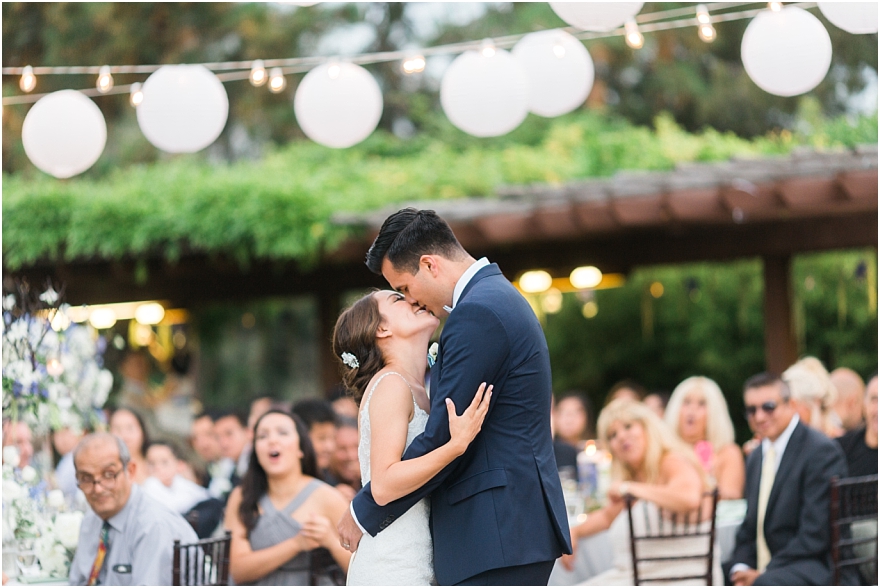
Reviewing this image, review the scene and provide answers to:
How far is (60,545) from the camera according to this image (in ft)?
13.5

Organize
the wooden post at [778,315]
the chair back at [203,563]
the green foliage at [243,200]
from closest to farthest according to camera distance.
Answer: the chair back at [203,563]
the wooden post at [778,315]
the green foliage at [243,200]

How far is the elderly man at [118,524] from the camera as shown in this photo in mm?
3746

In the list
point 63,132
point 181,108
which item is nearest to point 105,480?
point 181,108

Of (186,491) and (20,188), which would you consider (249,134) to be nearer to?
(20,188)

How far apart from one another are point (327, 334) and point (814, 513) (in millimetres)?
6350

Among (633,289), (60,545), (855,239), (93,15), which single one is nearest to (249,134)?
(93,15)

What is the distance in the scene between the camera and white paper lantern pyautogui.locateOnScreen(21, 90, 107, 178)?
5.35 metres

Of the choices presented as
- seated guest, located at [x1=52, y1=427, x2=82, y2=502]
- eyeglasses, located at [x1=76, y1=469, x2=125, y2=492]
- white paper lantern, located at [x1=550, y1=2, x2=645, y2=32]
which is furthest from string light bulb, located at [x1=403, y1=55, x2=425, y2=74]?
eyeglasses, located at [x1=76, y1=469, x2=125, y2=492]

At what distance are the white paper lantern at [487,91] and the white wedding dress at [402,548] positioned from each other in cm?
281

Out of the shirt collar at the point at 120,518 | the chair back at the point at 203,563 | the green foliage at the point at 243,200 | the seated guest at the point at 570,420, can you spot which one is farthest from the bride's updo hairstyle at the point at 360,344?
the green foliage at the point at 243,200

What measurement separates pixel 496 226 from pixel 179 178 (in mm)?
3238

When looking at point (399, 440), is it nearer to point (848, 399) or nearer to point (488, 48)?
point (488, 48)

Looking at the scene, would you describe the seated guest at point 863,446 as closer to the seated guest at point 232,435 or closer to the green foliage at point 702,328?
the seated guest at point 232,435

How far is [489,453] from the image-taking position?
103 inches
